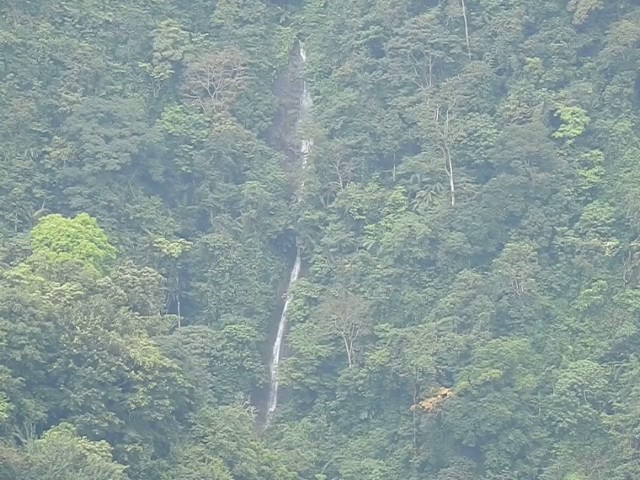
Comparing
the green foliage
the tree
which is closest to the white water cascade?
the tree

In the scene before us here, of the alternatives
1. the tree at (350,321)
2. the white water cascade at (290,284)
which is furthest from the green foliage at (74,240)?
the tree at (350,321)

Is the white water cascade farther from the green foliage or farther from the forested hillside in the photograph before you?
the green foliage

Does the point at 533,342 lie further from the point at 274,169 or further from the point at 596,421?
the point at 274,169

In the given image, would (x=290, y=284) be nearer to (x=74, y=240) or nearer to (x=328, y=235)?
(x=328, y=235)

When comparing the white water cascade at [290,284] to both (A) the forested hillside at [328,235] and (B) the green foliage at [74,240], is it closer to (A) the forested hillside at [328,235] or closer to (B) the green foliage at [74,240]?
(A) the forested hillside at [328,235]

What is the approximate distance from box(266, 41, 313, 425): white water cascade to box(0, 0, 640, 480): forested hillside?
0.65 ft

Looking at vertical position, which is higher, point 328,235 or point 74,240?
point 74,240

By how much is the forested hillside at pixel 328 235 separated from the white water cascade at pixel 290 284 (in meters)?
0.20

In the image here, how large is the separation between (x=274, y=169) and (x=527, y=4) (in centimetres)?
875

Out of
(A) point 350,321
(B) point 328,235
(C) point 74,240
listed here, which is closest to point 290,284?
(B) point 328,235

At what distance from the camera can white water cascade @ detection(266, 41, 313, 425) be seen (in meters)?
44.4

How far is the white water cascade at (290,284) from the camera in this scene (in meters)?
44.4

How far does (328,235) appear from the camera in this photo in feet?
154

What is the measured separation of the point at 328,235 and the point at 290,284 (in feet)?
5.68
